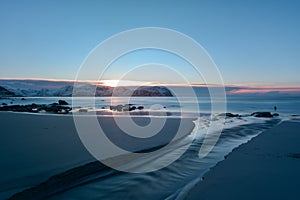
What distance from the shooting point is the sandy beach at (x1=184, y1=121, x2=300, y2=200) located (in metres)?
5.16

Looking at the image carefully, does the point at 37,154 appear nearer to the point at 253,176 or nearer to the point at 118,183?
the point at 118,183

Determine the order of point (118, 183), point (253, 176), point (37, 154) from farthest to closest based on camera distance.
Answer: point (37, 154)
point (253, 176)
point (118, 183)

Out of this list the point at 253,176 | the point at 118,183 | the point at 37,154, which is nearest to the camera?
the point at 118,183

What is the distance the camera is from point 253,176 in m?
6.27

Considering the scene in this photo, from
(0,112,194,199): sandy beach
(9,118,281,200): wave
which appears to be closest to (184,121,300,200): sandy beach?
(9,118,281,200): wave

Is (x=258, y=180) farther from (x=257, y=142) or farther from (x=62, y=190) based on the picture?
(x=257, y=142)

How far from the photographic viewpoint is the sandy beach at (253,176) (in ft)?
16.9

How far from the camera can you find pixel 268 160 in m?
7.87

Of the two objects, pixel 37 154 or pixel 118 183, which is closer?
pixel 118 183

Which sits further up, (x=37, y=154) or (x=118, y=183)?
(x=37, y=154)

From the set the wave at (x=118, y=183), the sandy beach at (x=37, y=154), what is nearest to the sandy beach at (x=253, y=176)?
the wave at (x=118, y=183)

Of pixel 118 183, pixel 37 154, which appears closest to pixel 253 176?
pixel 118 183

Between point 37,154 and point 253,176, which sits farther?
point 37,154

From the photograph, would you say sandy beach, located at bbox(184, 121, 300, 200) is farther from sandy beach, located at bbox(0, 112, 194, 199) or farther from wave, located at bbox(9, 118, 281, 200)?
sandy beach, located at bbox(0, 112, 194, 199)
